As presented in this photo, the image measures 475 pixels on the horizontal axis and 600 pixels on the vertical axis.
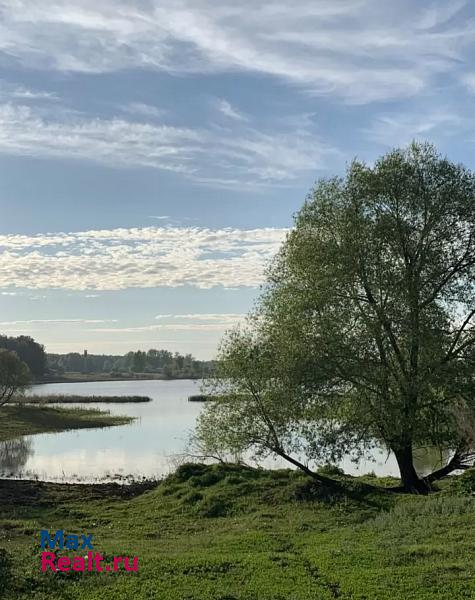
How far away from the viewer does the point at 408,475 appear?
68.9 feet

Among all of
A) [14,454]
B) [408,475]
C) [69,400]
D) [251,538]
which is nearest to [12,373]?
[14,454]

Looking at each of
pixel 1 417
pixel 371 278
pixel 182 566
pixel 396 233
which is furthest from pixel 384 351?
pixel 1 417

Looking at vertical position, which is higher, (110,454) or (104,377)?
(110,454)

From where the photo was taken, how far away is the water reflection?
3321 cm

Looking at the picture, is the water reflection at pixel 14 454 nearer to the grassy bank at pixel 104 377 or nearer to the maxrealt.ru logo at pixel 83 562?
the maxrealt.ru logo at pixel 83 562

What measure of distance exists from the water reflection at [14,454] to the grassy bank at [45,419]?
181 inches

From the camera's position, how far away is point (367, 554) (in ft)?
35.4

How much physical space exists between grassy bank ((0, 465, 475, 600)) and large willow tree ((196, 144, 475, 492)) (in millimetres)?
2181

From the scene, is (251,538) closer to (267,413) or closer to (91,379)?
(267,413)

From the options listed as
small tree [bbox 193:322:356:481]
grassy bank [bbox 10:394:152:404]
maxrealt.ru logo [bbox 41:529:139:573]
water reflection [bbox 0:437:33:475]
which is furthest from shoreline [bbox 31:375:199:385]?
maxrealt.ru logo [bbox 41:529:139:573]

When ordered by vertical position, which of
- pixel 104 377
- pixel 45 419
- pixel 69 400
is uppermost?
pixel 69 400

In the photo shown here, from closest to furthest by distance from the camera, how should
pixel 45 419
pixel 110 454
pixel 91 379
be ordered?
pixel 110 454
pixel 45 419
pixel 91 379

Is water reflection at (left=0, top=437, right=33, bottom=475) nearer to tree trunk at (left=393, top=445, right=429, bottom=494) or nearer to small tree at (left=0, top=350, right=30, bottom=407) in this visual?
small tree at (left=0, top=350, right=30, bottom=407)

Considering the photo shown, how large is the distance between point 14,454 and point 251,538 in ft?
98.1
